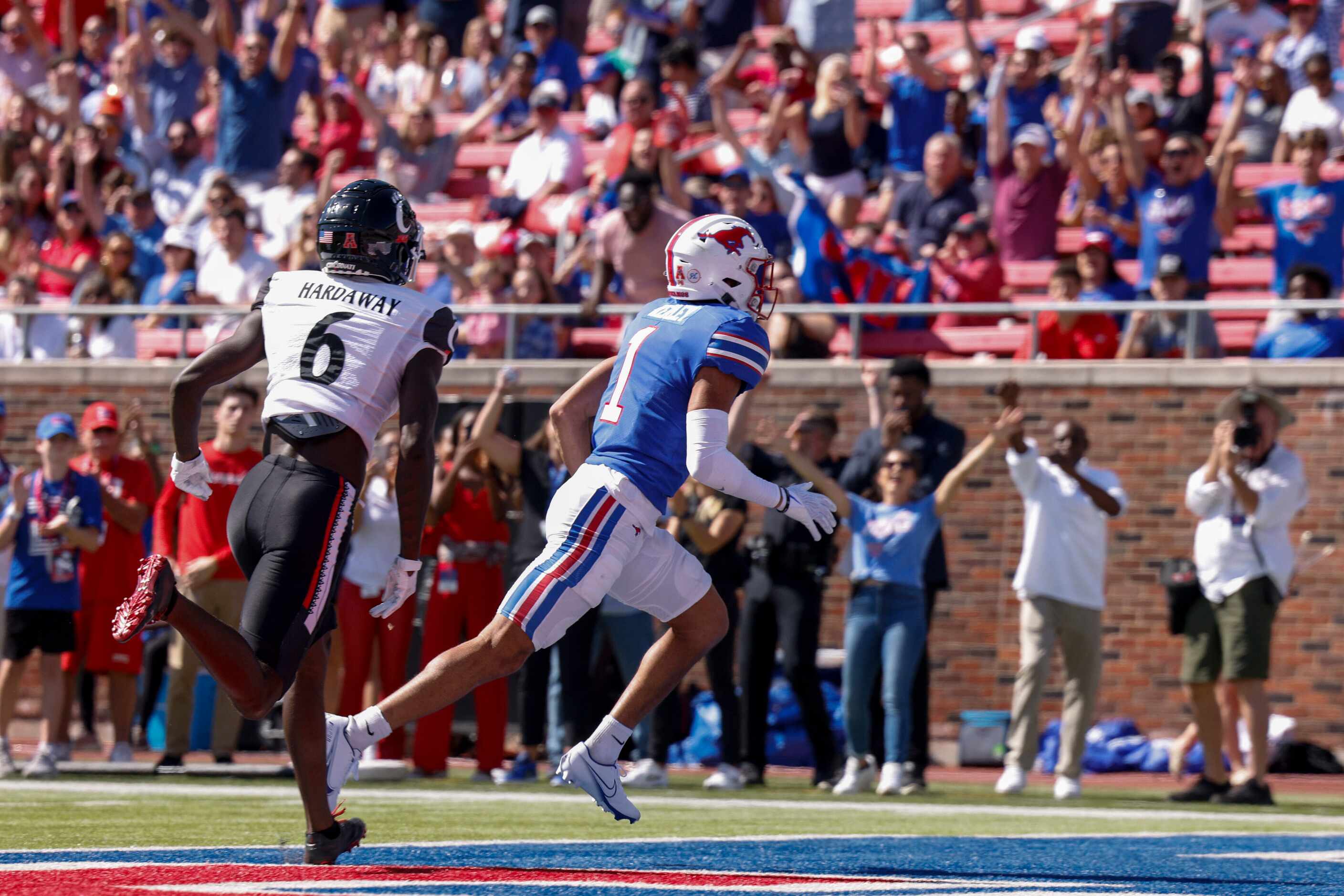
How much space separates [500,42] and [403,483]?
1440cm

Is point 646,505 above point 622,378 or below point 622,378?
below

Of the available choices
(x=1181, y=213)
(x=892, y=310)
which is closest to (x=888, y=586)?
(x=892, y=310)

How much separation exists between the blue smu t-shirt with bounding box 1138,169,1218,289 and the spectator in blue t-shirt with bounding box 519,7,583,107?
626 centimetres

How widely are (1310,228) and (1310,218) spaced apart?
2.6 inches

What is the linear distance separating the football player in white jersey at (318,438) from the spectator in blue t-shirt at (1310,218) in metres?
8.93

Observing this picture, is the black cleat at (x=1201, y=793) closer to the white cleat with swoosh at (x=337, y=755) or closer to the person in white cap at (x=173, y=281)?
the white cleat with swoosh at (x=337, y=755)

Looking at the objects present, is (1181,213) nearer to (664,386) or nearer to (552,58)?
(552,58)

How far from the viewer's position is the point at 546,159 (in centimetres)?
1709

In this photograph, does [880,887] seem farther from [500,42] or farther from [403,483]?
[500,42]

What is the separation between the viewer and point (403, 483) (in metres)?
5.79

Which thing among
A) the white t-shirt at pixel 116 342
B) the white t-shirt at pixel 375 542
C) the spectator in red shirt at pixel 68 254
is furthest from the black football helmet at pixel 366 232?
the spectator in red shirt at pixel 68 254

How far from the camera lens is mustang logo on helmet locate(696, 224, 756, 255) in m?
6.39

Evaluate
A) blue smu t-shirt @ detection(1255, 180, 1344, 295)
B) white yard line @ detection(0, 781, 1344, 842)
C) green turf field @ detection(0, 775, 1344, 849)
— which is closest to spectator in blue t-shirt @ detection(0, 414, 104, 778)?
green turf field @ detection(0, 775, 1344, 849)

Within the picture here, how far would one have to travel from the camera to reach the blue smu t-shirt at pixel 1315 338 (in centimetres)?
1336
